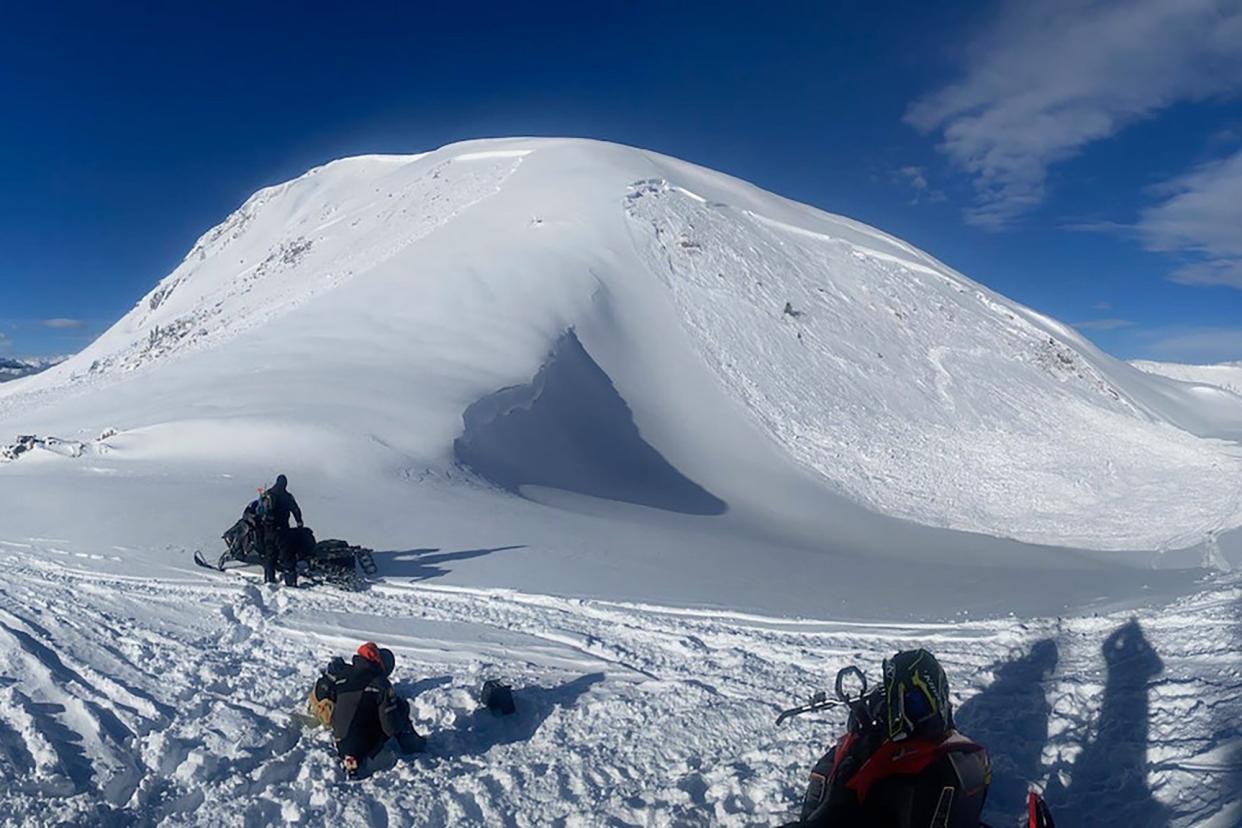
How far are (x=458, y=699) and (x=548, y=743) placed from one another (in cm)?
92

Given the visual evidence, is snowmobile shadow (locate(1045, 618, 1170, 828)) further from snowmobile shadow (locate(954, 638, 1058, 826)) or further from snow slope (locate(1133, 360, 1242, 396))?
snow slope (locate(1133, 360, 1242, 396))

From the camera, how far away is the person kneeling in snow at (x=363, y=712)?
513 centimetres

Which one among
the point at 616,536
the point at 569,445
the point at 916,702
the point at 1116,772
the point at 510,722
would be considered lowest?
the point at 510,722

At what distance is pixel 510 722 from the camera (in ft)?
19.6

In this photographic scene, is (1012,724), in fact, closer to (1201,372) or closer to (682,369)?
(682,369)

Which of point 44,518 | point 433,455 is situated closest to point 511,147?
point 433,455

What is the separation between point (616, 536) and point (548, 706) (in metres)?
6.60

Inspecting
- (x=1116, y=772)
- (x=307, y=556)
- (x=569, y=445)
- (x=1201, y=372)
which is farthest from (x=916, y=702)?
(x=1201, y=372)

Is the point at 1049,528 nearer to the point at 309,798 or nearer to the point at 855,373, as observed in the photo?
the point at 855,373

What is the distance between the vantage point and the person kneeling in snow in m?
5.13

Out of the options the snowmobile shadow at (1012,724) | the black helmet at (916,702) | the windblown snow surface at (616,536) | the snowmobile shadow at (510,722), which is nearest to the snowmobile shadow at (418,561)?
the windblown snow surface at (616,536)

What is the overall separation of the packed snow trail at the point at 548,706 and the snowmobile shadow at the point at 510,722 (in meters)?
0.02

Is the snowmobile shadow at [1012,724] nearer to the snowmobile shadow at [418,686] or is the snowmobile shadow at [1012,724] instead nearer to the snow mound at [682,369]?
the snowmobile shadow at [418,686]

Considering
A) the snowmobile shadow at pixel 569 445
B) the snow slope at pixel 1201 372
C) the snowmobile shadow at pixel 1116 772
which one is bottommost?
the snowmobile shadow at pixel 1116 772
